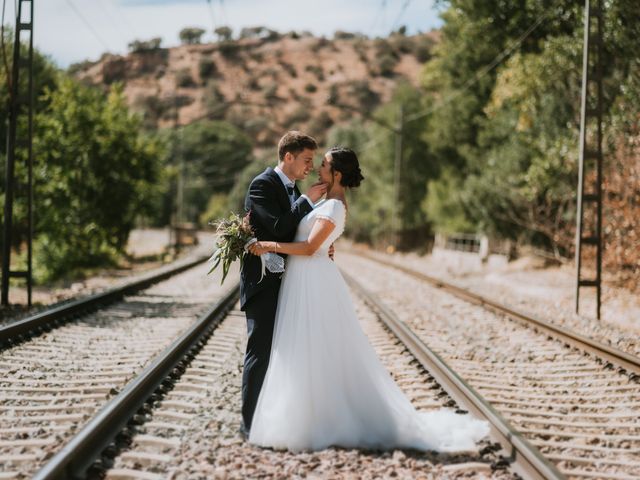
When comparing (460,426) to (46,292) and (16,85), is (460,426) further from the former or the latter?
(46,292)

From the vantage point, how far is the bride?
16.0ft

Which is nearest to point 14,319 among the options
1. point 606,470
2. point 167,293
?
point 167,293

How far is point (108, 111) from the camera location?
2577 centimetres

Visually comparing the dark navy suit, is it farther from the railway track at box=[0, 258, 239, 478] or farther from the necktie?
the railway track at box=[0, 258, 239, 478]

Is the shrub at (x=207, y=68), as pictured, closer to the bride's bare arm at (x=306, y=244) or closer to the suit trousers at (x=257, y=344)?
the suit trousers at (x=257, y=344)

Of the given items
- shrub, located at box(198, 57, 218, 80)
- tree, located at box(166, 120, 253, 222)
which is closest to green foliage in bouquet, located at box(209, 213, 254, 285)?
tree, located at box(166, 120, 253, 222)

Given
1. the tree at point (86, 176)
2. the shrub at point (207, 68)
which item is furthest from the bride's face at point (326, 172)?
the shrub at point (207, 68)

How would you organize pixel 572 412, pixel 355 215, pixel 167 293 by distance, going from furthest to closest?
pixel 355 215, pixel 167 293, pixel 572 412

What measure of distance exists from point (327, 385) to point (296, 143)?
5.38 feet

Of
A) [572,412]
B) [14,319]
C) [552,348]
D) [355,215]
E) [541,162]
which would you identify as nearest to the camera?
[572,412]

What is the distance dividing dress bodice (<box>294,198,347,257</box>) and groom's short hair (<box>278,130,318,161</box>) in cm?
39

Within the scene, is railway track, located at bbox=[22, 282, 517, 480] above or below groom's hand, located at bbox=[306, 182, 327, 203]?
below

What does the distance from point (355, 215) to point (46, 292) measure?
35578 mm

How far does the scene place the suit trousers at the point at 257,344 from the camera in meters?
5.12
